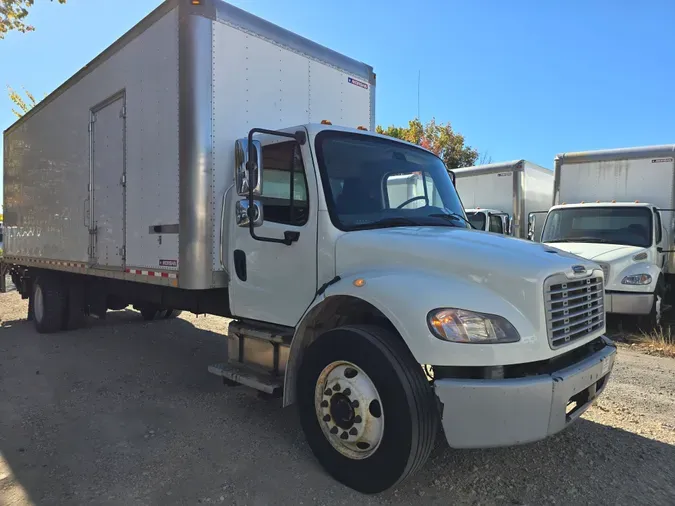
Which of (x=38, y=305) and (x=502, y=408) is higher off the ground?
(x=502, y=408)

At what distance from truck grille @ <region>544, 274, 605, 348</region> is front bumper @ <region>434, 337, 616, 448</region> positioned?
0.91ft

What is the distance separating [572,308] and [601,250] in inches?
231

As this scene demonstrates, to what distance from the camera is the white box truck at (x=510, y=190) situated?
36.6ft

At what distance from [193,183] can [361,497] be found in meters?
2.86

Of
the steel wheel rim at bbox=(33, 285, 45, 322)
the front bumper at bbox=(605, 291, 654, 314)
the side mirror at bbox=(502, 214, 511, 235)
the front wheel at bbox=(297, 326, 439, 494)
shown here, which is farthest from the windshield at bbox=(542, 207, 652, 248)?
the steel wheel rim at bbox=(33, 285, 45, 322)

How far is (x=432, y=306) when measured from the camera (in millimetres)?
2799

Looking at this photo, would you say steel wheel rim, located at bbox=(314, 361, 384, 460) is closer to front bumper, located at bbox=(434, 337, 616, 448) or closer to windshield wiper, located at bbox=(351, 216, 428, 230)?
front bumper, located at bbox=(434, 337, 616, 448)

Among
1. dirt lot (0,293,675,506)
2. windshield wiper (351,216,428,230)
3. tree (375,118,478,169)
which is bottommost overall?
dirt lot (0,293,675,506)

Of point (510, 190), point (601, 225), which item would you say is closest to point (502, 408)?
point (601, 225)

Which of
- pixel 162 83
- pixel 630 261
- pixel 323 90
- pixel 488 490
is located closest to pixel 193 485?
pixel 488 490

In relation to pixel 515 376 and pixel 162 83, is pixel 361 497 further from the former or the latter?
pixel 162 83

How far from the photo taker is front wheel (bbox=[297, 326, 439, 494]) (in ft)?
9.26

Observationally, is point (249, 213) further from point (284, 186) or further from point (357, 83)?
point (357, 83)

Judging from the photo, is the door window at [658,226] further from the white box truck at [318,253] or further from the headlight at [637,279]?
the white box truck at [318,253]
